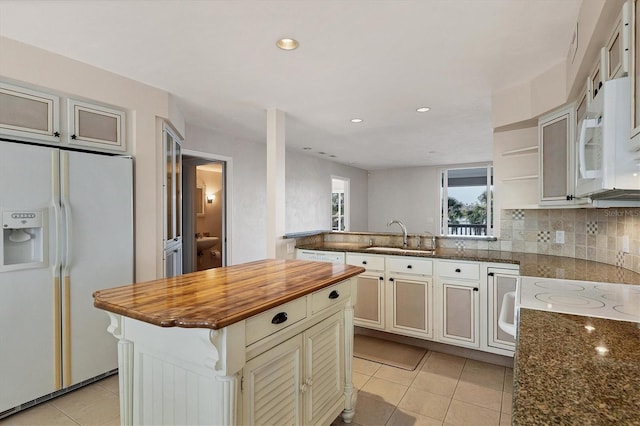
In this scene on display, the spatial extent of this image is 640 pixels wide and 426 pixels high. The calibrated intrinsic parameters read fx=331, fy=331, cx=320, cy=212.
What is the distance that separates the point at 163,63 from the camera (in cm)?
246

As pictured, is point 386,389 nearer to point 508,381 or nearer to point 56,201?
point 508,381

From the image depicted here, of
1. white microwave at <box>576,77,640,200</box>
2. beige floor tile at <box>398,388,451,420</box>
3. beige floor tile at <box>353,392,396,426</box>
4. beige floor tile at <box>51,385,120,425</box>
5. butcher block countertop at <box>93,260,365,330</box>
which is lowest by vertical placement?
beige floor tile at <box>398,388,451,420</box>

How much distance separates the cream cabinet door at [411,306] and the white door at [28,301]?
2.80 metres

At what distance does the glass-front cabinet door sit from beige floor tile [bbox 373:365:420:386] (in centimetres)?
227

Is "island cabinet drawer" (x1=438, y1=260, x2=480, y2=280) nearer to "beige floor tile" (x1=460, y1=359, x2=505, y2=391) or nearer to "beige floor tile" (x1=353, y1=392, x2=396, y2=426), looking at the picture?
"beige floor tile" (x1=460, y1=359, x2=505, y2=391)

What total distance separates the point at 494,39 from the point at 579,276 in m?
1.58

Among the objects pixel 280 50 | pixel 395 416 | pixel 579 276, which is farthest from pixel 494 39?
pixel 395 416

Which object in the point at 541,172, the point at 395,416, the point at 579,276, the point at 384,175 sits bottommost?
the point at 395,416

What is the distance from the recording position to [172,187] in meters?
3.36

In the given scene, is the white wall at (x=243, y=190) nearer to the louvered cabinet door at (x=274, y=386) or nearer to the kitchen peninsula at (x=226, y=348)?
the kitchen peninsula at (x=226, y=348)

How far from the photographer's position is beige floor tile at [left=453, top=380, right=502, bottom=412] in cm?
237

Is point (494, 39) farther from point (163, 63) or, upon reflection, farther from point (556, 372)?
point (163, 63)

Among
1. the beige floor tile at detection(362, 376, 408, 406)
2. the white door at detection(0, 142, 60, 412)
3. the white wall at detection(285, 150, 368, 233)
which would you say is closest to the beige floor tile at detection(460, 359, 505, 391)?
the beige floor tile at detection(362, 376, 408, 406)

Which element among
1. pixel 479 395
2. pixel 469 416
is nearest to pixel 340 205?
pixel 479 395
